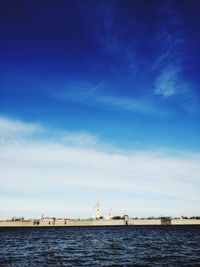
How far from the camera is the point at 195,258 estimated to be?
42531 millimetres

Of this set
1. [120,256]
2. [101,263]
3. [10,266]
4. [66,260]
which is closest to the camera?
[10,266]

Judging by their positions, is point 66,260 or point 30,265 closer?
point 30,265

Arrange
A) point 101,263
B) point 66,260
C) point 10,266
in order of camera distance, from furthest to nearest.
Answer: point 66,260, point 101,263, point 10,266

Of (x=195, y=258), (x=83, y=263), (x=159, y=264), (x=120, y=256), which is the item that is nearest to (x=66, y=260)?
(x=83, y=263)

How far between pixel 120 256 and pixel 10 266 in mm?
14075

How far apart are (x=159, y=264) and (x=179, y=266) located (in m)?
2.26

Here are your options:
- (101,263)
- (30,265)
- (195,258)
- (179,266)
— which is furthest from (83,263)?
(195,258)

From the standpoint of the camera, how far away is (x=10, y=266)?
3591cm

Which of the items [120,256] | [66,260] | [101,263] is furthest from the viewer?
[120,256]

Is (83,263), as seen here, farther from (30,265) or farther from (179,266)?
(179,266)

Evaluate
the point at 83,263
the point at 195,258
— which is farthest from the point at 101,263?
the point at 195,258

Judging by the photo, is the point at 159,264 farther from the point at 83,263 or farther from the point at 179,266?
the point at 83,263

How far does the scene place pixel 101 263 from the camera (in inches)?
1513

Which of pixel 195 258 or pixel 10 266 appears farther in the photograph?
pixel 195 258
